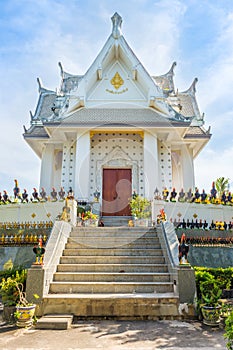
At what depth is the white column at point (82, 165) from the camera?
48.7 ft

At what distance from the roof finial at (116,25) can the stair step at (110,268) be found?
1399 cm

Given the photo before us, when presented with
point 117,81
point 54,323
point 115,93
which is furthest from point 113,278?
point 117,81

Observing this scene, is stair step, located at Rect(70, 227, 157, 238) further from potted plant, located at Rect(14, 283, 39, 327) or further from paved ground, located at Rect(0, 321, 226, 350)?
paved ground, located at Rect(0, 321, 226, 350)

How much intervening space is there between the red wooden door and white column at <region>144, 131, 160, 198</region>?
4.12 ft

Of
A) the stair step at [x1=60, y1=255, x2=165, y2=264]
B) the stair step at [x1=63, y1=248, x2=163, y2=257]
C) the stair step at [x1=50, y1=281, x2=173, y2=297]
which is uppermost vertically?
the stair step at [x1=63, y1=248, x2=163, y2=257]

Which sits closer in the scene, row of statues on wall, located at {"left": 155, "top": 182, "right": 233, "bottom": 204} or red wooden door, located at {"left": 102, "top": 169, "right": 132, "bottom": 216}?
row of statues on wall, located at {"left": 155, "top": 182, "right": 233, "bottom": 204}

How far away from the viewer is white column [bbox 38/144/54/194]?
1678 centimetres

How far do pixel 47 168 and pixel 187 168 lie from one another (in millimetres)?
8014

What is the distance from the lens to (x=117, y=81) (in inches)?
684

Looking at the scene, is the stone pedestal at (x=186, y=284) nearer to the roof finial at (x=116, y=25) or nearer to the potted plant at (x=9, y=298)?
the potted plant at (x=9, y=298)

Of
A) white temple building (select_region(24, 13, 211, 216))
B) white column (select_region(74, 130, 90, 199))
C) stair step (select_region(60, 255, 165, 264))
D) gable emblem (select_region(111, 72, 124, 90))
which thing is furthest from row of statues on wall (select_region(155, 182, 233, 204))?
gable emblem (select_region(111, 72, 124, 90))

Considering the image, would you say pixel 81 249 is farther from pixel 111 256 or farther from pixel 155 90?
pixel 155 90

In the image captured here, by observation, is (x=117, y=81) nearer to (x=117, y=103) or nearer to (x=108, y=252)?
(x=117, y=103)

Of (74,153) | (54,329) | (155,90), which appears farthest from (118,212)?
(54,329)
